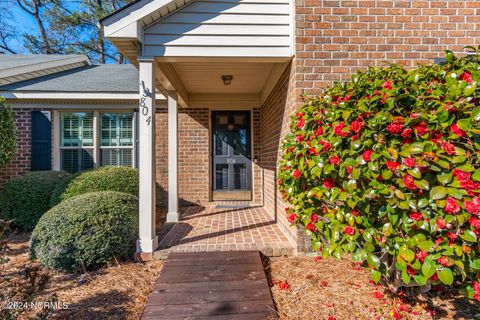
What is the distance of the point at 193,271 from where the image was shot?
2664 mm

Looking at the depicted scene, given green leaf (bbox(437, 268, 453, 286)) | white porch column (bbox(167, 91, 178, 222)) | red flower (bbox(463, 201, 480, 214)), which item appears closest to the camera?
red flower (bbox(463, 201, 480, 214))

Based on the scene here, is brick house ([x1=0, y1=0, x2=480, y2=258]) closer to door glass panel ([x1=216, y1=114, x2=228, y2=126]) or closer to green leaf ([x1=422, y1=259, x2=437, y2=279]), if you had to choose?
green leaf ([x1=422, y1=259, x2=437, y2=279])

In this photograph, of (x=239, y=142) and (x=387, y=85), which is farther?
(x=239, y=142)

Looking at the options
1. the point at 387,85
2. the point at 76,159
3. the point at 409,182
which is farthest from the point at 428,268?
the point at 76,159

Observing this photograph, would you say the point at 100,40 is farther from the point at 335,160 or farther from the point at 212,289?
the point at 335,160

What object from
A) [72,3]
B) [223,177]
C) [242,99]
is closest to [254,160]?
[223,177]

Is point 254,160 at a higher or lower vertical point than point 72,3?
lower

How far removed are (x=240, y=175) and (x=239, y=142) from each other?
819mm

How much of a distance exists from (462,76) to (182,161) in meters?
5.18

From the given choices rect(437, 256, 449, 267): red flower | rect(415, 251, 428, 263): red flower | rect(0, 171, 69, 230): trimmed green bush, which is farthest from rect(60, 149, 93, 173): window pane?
rect(437, 256, 449, 267): red flower

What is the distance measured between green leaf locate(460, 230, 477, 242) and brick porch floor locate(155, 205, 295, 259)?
6.47 feet

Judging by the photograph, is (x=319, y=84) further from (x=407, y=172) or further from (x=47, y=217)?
(x=47, y=217)

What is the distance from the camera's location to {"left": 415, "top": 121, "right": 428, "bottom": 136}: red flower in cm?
148

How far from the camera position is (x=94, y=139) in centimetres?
573
